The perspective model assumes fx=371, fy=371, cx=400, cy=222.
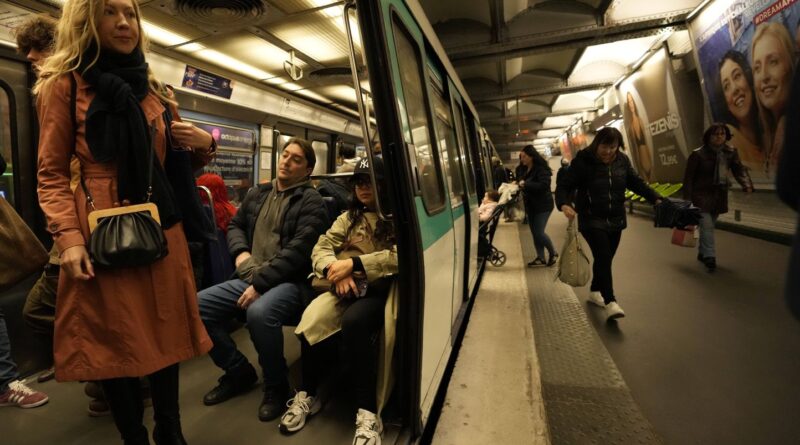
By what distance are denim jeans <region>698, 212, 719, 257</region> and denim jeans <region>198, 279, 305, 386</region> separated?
5382mm

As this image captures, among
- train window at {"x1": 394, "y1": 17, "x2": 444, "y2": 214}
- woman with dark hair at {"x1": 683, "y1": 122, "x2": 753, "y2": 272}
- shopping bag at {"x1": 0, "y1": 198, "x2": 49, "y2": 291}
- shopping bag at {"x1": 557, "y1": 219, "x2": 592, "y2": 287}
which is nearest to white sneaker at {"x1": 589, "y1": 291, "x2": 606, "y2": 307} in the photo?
shopping bag at {"x1": 557, "y1": 219, "x2": 592, "y2": 287}

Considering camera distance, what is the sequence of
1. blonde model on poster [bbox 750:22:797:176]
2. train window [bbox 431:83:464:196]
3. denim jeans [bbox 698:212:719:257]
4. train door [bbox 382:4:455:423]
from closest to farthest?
train door [bbox 382:4:455:423] < train window [bbox 431:83:464:196] < blonde model on poster [bbox 750:22:797:176] < denim jeans [bbox 698:212:719:257]

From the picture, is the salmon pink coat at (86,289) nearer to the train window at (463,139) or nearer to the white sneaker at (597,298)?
the train window at (463,139)

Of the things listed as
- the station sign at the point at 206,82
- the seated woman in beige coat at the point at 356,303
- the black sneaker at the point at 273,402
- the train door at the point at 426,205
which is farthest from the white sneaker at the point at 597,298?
the station sign at the point at 206,82

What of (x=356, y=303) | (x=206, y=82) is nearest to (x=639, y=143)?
(x=206, y=82)

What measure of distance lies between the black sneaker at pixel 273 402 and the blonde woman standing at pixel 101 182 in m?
0.81

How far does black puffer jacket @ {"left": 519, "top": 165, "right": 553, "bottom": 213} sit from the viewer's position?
17.7ft

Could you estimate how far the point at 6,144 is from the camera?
106 inches

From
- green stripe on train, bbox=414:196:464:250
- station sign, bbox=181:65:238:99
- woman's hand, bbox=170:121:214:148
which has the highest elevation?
station sign, bbox=181:65:238:99

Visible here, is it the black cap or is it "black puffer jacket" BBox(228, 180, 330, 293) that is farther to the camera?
"black puffer jacket" BBox(228, 180, 330, 293)

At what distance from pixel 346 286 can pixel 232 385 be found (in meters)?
1.10

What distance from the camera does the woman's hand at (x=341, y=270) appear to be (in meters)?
1.86

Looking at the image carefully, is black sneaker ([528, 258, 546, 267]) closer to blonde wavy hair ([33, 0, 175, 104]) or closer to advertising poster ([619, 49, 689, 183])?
advertising poster ([619, 49, 689, 183])

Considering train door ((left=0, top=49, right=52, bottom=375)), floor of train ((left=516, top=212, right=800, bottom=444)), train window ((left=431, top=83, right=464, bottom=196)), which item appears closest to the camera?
floor of train ((left=516, top=212, right=800, bottom=444))
